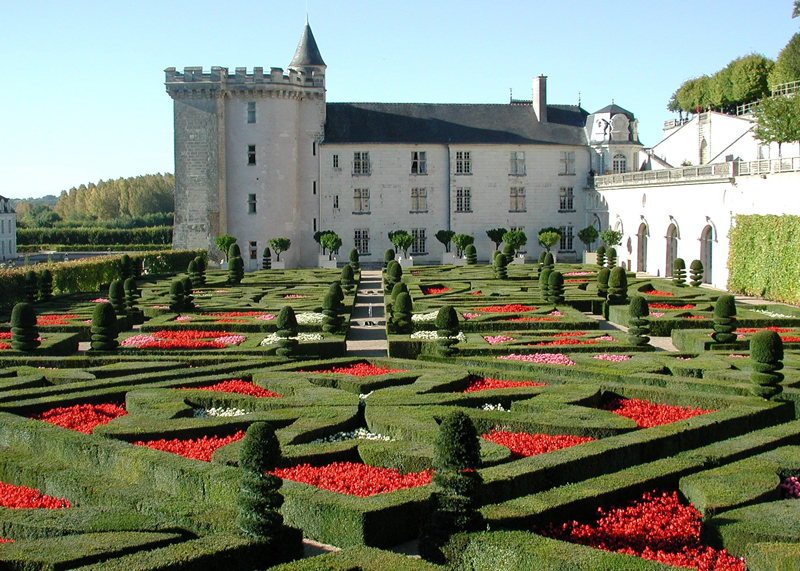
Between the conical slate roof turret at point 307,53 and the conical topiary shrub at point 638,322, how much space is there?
3322cm

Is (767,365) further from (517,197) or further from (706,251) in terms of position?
(517,197)

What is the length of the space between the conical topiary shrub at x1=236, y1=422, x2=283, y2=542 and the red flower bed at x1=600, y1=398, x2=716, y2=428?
5728 mm

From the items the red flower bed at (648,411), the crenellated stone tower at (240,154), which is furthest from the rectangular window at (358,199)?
the red flower bed at (648,411)

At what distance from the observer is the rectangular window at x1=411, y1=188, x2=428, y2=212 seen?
48469 mm

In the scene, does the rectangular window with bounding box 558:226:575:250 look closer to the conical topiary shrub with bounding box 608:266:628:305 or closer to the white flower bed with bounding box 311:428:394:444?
the conical topiary shrub with bounding box 608:266:628:305

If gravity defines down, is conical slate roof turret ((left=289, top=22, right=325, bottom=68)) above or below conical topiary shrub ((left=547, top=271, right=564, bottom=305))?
above

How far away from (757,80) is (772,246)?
96.3ft

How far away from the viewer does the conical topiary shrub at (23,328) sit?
1694cm

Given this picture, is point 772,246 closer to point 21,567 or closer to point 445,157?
point 445,157

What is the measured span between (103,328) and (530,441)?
10024mm

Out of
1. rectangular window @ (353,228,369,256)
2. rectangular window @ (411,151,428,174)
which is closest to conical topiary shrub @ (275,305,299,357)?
rectangular window @ (353,228,369,256)

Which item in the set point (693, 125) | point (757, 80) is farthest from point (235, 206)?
point (757, 80)

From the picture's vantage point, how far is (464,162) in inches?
1917

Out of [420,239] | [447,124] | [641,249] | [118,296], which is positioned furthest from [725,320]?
[447,124]
